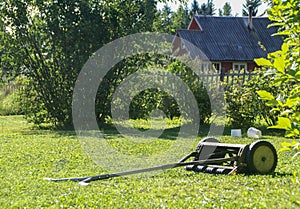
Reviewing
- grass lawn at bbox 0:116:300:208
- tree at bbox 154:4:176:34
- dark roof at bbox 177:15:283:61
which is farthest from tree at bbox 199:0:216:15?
grass lawn at bbox 0:116:300:208

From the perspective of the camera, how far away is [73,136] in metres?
13.3

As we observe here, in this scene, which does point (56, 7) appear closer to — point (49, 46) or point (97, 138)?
point (49, 46)

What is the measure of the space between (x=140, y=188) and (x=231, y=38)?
131 ft

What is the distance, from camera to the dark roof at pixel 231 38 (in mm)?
43656

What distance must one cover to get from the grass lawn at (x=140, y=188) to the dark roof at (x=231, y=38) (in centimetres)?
3528

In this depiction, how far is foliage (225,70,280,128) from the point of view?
1416 centimetres

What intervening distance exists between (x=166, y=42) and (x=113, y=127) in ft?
10.1

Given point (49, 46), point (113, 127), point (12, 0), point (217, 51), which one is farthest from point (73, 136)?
point (217, 51)

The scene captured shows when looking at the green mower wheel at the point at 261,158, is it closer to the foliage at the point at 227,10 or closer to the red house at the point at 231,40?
the red house at the point at 231,40

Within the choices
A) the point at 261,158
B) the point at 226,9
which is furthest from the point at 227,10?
the point at 261,158

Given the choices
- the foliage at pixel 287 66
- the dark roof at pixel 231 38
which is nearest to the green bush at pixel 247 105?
the foliage at pixel 287 66

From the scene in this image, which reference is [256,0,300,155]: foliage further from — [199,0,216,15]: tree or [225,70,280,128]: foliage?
[199,0,216,15]: tree

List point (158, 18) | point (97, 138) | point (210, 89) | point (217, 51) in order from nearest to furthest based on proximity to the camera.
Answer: point (97, 138)
point (210, 89)
point (158, 18)
point (217, 51)

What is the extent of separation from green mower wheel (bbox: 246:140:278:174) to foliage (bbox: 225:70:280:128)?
6603mm
